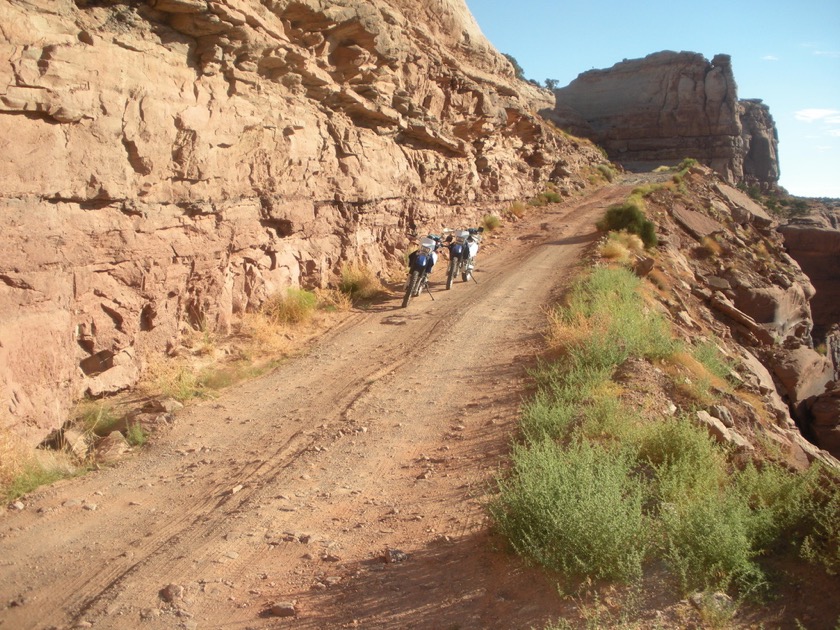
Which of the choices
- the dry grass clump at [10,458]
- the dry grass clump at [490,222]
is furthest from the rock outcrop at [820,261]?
the dry grass clump at [10,458]

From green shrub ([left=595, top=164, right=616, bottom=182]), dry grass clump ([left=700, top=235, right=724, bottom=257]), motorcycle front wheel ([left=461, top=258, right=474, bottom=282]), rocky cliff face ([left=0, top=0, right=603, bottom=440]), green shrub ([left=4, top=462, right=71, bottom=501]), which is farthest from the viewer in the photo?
green shrub ([left=595, top=164, right=616, bottom=182])

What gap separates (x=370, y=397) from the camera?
834 centimetres

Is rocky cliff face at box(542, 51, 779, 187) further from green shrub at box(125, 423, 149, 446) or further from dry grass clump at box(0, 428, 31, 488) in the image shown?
dry grass clump at box(0, 428, 31, 488)

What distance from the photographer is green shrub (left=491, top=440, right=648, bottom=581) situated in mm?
4336

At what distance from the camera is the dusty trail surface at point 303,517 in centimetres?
438

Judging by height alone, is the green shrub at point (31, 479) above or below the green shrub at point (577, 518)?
below

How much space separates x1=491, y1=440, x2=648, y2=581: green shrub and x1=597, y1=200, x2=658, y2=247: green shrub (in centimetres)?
1662

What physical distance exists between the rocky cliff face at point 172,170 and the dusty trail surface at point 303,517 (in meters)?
1.57

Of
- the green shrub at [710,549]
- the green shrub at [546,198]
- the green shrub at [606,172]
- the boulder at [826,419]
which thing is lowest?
the boulder at [826,419]

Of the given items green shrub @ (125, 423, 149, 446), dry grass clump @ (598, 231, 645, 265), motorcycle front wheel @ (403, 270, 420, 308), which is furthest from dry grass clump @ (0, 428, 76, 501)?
dry grass clump @ (598, 231, 645, 265)

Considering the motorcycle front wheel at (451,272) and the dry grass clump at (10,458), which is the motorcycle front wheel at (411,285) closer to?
the motorcycle front wheel at (451,272)

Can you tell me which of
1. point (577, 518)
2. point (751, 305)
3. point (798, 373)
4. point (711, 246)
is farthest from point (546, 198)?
point (577, 518)

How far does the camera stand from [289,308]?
37.0ft

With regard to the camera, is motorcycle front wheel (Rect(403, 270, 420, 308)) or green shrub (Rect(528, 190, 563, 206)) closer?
motorcycle front wheel (Rect(403, 270, 420, 308))
